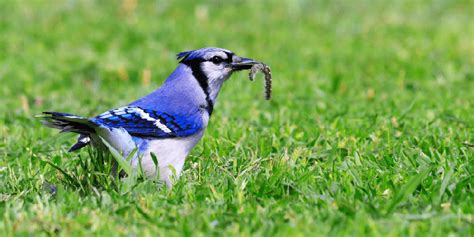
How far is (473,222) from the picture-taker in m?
3.53

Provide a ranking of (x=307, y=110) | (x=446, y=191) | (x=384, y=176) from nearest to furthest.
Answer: (x=446, y=191) → (x=384, y=176) → (x=307, y=110)

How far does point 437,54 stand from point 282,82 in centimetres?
214

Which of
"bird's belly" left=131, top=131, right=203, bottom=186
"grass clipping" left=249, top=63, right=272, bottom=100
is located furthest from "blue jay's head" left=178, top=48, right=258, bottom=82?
"bird's belly" left=131, top=131, right=203, bottom=186

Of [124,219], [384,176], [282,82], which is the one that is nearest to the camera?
[124,219]

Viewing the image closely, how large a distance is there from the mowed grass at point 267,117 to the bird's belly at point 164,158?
0.17m

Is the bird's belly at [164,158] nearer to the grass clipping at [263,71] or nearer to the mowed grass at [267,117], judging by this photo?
the mowed grass at [267,117]

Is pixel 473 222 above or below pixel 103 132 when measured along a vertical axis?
below

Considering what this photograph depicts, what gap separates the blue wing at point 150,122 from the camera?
4.44 meters

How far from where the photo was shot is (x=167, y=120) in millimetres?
4574

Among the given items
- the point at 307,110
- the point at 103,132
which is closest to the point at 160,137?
the point at 103,132

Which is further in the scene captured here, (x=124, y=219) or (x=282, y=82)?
(x=282, y=82)

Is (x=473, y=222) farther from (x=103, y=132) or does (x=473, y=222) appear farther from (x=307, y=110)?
(x=307, y=110)

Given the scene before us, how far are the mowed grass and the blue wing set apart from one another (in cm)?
23

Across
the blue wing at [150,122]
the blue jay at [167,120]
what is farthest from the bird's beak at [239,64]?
the blue wing at [150,122]
